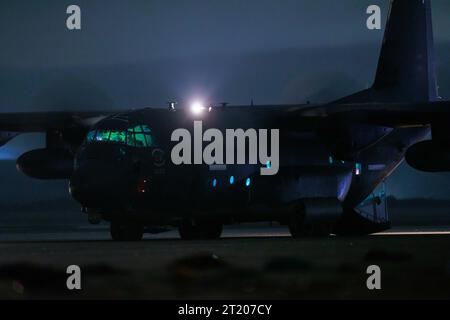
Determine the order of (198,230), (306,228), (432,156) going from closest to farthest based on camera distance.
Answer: (432,156) < (306,228) < (198,230)

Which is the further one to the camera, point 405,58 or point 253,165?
point 405,58

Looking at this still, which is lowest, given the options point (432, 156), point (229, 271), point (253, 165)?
point (229, 271)

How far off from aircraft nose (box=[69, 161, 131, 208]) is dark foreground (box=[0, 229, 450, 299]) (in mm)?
2314

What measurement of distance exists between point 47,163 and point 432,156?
12.2 meters

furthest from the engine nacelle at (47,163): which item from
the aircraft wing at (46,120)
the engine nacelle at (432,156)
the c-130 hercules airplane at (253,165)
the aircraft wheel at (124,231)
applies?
the engine nacelle at (432,156)

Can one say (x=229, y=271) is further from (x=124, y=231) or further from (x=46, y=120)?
(x=46, y=120)

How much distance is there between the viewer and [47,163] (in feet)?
108

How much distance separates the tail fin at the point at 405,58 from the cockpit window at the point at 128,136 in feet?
35.9

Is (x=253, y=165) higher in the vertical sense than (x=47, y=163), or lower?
lower

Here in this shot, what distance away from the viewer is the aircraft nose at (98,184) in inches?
1080

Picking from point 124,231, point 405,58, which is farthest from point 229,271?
point 405,58

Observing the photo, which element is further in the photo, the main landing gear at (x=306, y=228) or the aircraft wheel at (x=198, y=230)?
the aircraft wheel at (x=198, y=230)

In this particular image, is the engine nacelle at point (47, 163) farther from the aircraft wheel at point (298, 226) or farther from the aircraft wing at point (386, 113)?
the aircraft wing at point (386, 113)
